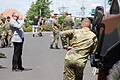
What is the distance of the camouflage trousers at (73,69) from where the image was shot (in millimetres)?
8641

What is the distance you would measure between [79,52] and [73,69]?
1.10 ft

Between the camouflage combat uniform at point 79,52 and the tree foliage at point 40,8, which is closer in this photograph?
the camouflage combat uniform at point 79,52

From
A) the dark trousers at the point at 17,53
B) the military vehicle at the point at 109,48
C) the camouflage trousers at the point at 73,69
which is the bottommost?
the dark trousers at the point at 17,53

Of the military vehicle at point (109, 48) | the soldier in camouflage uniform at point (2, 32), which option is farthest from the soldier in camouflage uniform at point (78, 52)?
the soldier in camouflage uniform at point (2, 32)

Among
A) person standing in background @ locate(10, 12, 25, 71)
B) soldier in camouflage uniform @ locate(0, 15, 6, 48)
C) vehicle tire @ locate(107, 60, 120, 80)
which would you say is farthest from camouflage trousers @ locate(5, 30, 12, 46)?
vehicle tire @ locate(107, 60, 120, 80)

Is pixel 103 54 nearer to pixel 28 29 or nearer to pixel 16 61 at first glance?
pixel 16 61

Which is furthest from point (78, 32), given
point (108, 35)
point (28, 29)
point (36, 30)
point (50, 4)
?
point (50, 4)

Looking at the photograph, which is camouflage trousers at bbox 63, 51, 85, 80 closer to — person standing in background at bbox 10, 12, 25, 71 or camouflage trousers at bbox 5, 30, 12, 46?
person standing in background at bbox 10, 12, 25, 71

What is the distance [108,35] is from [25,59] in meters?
10.9

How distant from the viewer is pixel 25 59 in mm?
18938

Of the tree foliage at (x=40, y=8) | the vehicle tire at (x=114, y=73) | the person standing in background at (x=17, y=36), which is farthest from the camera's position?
the tree foliage at (x=40, y=8)

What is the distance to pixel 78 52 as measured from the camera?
873cm

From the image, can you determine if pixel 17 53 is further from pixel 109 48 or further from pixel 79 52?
pixel 109 48

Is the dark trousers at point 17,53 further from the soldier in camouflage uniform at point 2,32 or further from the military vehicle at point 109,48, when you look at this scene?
the soldier in camouflage uniform at point 2,32
